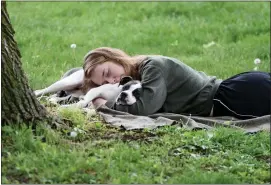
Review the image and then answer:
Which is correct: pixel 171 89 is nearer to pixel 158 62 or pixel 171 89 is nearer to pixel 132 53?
pixel 158 62

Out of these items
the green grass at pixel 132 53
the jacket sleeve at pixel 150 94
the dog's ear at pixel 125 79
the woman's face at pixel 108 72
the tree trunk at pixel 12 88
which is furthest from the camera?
the woman's face at pixel 108 72

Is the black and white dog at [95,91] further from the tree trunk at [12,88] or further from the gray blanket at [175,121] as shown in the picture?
the tree trunk at [12,88]

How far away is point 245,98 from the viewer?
250 inches

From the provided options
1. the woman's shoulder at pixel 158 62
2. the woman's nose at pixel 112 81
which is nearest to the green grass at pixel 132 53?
the woman's nose at pixel 112 81

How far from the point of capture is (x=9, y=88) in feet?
15.9

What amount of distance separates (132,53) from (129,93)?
3.95 metres

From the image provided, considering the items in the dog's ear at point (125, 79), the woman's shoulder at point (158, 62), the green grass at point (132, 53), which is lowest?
the green grass at point (132, 53)

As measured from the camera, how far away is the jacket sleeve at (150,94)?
603 centimetres

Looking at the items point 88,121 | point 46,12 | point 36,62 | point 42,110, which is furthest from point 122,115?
point 46,12

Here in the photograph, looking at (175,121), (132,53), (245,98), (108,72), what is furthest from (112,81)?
(132,53)

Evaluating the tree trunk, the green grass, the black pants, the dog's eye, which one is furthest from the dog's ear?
the tree trunk

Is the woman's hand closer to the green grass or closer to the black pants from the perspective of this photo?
the green grass

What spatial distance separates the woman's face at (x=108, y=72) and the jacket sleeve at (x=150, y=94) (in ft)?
0.88

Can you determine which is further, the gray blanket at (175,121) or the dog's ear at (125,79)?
the dog's ear at (125,79)
